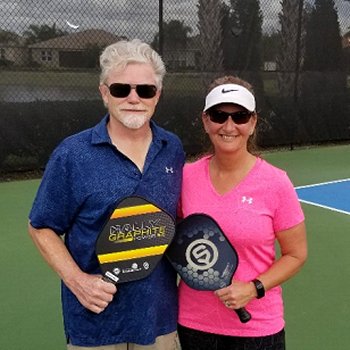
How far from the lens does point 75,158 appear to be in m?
1.97

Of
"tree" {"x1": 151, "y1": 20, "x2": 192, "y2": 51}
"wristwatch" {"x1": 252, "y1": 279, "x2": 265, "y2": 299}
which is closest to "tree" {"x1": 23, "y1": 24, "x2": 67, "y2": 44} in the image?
"tree" {"x1": 151, "y1": 20, "x2": 192, "y2": 51}

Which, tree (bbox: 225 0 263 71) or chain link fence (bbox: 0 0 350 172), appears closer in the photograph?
chain link fence (bbox: 0 0 350 172)

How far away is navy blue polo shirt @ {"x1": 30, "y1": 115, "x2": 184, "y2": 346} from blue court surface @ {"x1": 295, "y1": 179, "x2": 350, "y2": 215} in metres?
4.73

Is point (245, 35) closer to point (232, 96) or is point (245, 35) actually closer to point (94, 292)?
point (232, 96)

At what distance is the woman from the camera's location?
199 centimetres

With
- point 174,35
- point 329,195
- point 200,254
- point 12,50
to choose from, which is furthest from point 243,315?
point 174,35

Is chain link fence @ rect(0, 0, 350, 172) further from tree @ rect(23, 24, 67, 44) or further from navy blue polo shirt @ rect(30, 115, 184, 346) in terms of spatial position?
navy blue polo shirt @ rect(30, 115, 184, 346)

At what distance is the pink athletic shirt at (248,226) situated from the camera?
199 cm

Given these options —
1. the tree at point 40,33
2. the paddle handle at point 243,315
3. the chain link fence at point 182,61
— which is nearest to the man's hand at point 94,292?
the paddle handle at point 243,315

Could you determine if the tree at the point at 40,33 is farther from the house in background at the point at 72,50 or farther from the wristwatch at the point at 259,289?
the wristwatch at the point at 259,289

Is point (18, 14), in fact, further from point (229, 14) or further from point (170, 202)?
point (170, 202)

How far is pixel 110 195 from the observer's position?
196 cm

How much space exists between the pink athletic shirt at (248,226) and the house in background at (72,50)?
6.45 metres

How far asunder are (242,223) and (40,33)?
21.7 feet
